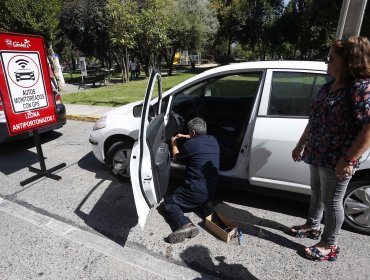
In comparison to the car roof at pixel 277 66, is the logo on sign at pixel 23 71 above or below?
below

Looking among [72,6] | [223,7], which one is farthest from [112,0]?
[223,7]

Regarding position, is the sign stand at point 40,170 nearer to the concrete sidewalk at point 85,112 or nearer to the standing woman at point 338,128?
the concrete sidewalk at point 85,112

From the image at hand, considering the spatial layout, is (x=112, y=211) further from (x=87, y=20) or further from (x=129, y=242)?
(x=87, y=20)

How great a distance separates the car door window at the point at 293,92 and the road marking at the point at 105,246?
1.80 meters

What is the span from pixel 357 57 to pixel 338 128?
498 mm

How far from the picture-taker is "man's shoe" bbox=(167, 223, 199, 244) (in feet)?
9.30

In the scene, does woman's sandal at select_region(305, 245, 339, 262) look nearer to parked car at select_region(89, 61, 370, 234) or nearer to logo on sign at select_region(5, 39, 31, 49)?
parked car at select_region(89, 61, 370, 234)

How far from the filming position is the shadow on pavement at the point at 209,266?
8.09 ft

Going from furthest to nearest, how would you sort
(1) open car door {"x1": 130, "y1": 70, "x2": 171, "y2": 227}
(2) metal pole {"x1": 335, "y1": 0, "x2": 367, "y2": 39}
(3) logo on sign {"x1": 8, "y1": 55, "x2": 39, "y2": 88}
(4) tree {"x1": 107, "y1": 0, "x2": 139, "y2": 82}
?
1. (4) tree {"x1": 107, "y1": 0, "x2": 139, "y2": 82}
2. (3) logo on sign {"x1": 8, "y1": 55, "x2": 39, "y2": 88}
3. (2) metal pole {"x1": 335, "y1": 0, "x2": 367, "y2": 39}
4. (1) open car door {"x1": 130, "y1": 70, "x2": 171, "y2": 227}

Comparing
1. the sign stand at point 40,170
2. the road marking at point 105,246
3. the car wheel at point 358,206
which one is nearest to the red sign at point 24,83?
the sign stand at point 40,170

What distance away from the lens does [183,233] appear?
9.34ft

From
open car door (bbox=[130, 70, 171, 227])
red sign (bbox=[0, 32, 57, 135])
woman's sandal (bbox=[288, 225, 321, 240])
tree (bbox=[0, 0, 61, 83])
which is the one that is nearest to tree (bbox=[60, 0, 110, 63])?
tree (bbox=[0, 0, 61, 83])

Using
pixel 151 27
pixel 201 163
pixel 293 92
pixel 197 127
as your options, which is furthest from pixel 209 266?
pixel 151 27

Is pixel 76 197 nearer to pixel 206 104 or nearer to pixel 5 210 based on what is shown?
pixel 5 210
